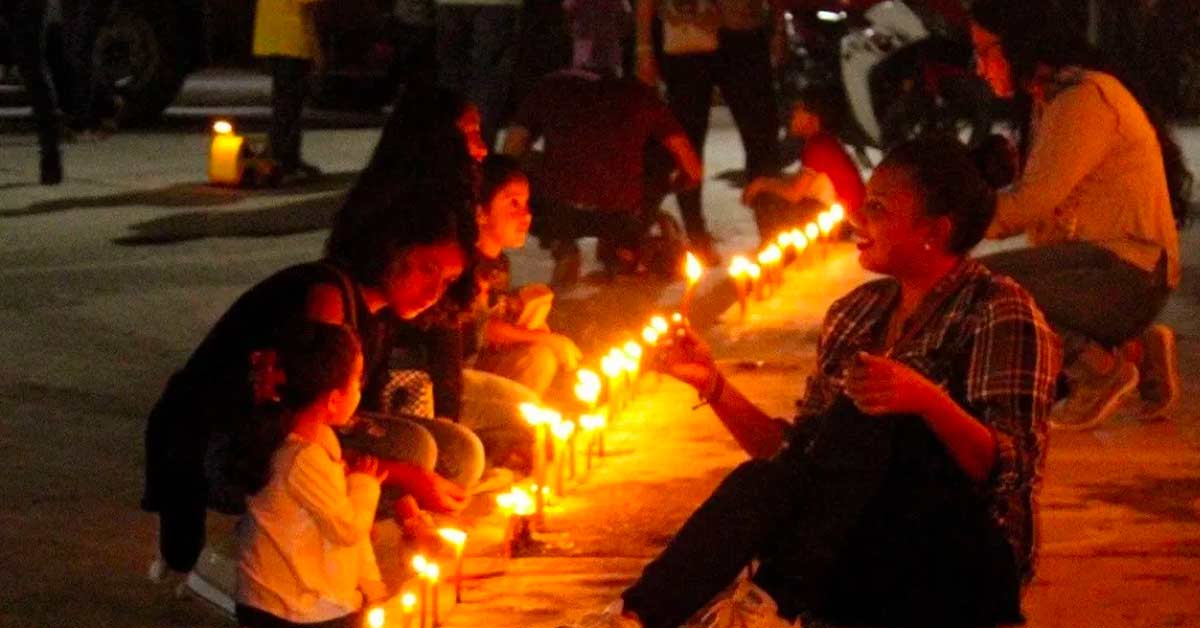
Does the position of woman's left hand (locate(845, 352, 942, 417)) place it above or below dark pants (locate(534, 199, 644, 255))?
above

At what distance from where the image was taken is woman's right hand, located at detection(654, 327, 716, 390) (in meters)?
5.15

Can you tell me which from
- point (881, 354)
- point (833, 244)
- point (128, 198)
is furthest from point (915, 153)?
point (128, 198)

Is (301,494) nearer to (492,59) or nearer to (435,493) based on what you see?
(435,493)

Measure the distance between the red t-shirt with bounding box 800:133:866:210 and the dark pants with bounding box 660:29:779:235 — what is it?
42 centimetres

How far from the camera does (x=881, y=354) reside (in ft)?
16.7

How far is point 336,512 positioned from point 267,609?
10.8 inches

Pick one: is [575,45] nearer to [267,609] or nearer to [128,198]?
[128,198]

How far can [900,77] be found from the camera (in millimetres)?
15539

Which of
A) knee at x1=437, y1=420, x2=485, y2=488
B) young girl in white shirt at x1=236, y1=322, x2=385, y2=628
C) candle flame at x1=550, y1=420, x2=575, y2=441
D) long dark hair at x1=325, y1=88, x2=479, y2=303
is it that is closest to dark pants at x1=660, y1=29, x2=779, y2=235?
long dark hair at x1=325, y1=88, x2=479, y2=303

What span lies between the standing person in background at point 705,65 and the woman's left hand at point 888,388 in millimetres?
6751

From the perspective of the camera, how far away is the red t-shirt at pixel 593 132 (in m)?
10.4

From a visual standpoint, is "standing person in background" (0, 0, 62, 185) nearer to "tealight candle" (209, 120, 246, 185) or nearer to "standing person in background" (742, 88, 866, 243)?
"tealight candle" (209, 120, 246, 185)

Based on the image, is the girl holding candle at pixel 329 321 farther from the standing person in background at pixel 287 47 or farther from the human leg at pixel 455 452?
the standing person in background at pixel 287 47

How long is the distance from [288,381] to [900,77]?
10850 mm
